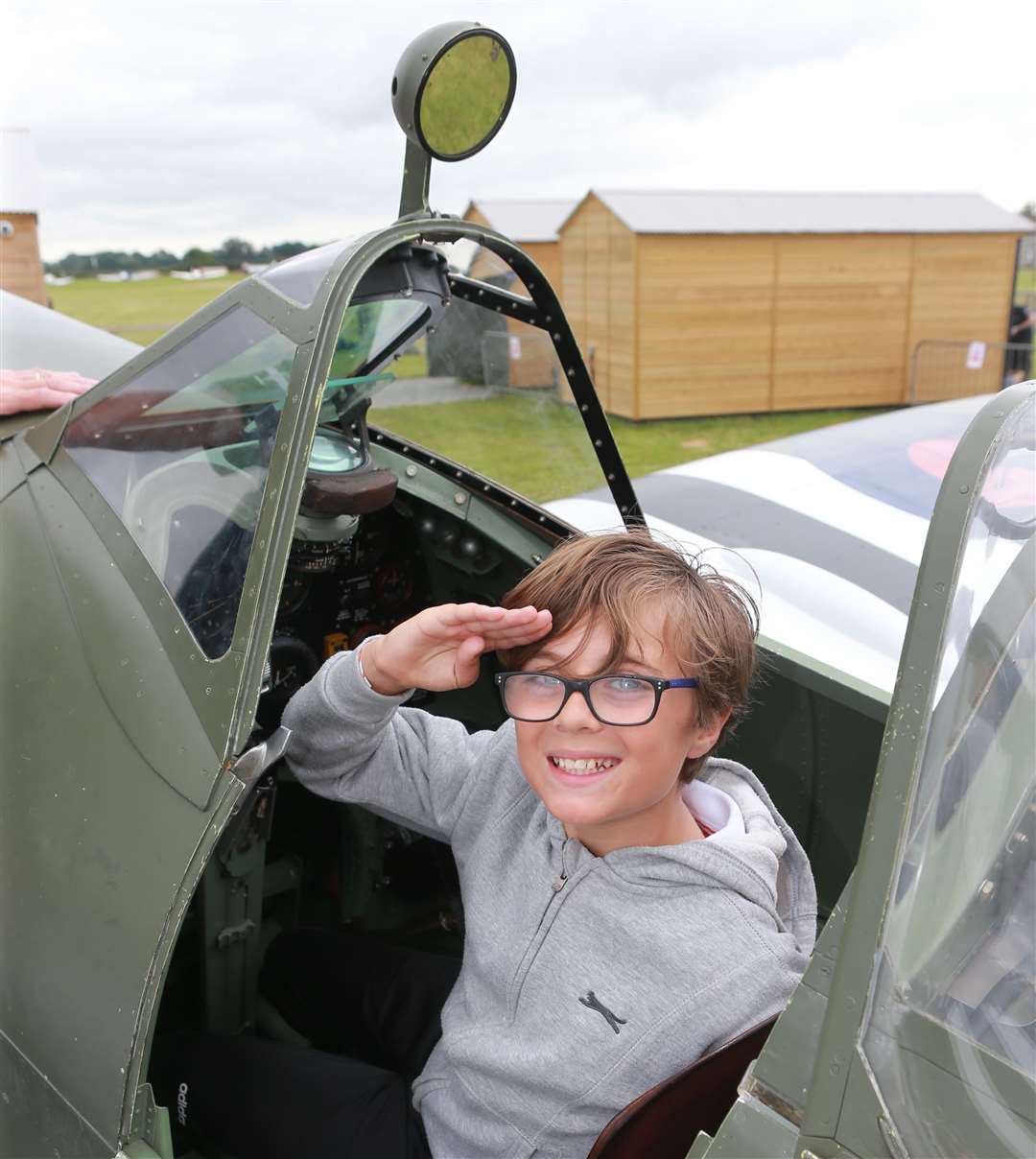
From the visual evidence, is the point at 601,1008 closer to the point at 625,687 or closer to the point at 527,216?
the point at 625,687

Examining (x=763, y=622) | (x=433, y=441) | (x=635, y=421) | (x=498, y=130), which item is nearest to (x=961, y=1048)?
(x=498, y=130)

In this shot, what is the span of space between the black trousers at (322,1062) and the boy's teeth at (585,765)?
598 mm

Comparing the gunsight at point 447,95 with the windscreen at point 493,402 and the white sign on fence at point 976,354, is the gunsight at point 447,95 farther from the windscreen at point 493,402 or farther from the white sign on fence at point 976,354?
the white sign on fence at point 976,354

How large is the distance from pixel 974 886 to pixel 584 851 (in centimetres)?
53

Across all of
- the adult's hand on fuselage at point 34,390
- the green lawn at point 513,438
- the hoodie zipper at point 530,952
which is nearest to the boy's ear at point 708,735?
the hoodie zipper at point 530,952

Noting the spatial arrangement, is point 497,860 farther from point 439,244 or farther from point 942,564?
point 439,244

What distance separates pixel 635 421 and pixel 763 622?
7.99 metres

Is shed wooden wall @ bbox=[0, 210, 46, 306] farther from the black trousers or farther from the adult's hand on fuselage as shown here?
the black trousers

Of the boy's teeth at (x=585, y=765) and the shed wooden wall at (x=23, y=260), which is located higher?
the shed wooden wall at (x=23, y=260)

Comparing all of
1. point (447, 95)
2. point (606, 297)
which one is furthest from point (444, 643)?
point (606, 297)

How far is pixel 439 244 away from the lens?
163 centimetres

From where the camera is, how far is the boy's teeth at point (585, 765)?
1.29 m

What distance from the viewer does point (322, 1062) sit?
1.58 metres

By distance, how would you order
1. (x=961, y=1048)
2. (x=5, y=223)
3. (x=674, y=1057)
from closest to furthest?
(x=961, y=1048)
(x=674, y=1057)
(x=5, y=223)
